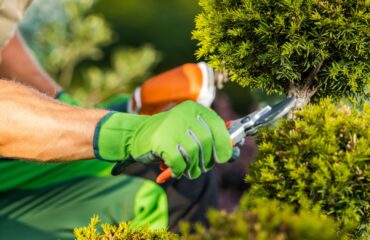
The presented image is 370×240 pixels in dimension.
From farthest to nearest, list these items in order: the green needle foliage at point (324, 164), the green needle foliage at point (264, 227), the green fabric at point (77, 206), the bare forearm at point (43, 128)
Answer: the green fabric at point (77, 206) < the bare forearm at point (43, 128) < the green needle foliage at point (324, 164) < the green needle foliage at point (264, 227)

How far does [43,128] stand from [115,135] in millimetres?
208

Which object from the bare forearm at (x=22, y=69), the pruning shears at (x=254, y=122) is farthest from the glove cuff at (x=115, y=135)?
the bare forearm at (x=22, y=69)

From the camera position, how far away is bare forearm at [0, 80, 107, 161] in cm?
171

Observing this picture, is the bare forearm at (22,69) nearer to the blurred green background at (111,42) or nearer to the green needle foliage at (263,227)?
the blurred green background at (111,42)

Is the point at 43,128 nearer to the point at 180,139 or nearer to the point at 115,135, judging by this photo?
the point at 115,135

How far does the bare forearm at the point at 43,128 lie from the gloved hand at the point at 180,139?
9 cm

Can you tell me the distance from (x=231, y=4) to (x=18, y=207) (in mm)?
1309

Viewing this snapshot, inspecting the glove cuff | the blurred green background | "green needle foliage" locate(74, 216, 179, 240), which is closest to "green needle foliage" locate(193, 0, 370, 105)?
the glove cuff

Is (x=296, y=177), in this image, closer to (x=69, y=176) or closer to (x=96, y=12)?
(x=69, y=176)

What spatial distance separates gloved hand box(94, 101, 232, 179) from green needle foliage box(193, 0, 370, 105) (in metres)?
0.20

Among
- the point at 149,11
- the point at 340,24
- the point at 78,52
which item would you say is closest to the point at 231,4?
the point at 340,24

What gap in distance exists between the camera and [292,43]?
5.25 feet

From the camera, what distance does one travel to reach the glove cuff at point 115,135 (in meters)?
1.66

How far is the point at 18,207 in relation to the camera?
2.54m
